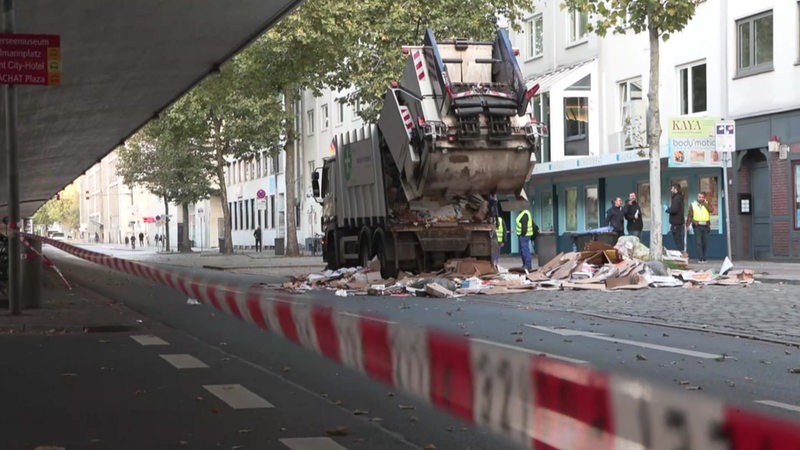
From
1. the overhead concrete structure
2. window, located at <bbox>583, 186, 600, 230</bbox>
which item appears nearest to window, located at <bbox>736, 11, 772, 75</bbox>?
window, located at <bbox>583, 186, 600, 230</bbox>

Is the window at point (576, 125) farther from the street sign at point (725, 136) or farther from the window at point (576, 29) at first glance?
the street sign at point (725, 136)

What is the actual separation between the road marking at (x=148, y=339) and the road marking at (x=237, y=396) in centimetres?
302

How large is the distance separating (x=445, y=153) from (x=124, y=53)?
555 cm

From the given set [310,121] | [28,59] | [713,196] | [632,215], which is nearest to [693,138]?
[632,215]

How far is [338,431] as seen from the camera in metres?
5.77

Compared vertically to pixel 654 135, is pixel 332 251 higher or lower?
lower

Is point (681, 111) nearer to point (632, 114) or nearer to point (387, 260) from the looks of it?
point (632, 114)

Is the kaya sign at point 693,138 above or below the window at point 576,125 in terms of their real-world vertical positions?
below

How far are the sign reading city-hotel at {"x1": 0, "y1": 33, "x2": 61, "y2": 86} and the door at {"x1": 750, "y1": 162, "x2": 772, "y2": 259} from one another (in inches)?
798

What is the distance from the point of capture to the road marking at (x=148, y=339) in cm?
1034

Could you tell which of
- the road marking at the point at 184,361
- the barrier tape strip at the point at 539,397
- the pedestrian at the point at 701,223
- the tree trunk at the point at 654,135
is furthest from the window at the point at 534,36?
the barrier tape strip at the point at 539,397

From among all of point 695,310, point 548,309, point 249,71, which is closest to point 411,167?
point 548,309

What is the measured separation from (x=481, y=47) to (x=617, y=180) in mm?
16802

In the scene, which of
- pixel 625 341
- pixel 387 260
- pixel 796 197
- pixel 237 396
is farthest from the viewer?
pixel 796 197
